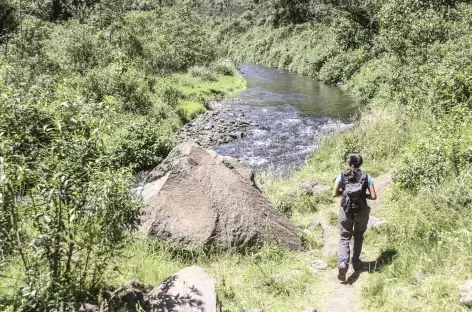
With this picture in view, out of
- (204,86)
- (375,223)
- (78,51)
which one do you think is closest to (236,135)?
(78,51)

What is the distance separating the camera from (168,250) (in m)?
7.76

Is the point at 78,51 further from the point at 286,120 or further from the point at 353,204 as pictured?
the point at 353,204

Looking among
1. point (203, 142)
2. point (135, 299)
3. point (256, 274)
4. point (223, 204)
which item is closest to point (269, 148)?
point (203, 142)

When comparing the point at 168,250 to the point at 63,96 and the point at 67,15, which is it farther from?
the point at 67,15

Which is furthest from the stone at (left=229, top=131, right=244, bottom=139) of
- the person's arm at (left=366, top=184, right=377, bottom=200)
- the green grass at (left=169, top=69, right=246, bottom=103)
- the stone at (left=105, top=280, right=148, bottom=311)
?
the stone at (left=105, top=280, right=148, bottom=311)

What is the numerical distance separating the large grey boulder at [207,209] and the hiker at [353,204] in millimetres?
1525

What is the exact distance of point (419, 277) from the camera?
238 inches

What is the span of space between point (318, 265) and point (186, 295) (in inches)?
127

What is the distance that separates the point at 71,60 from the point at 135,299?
1891cm

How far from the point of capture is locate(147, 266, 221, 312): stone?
540 centimetres

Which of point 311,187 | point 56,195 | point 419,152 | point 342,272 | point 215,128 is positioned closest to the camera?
point 56,195

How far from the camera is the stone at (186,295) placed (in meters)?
5.40

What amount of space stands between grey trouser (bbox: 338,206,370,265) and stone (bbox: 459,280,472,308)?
2048mm

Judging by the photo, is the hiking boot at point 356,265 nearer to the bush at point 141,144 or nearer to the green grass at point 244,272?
the green grass at point 244,272
